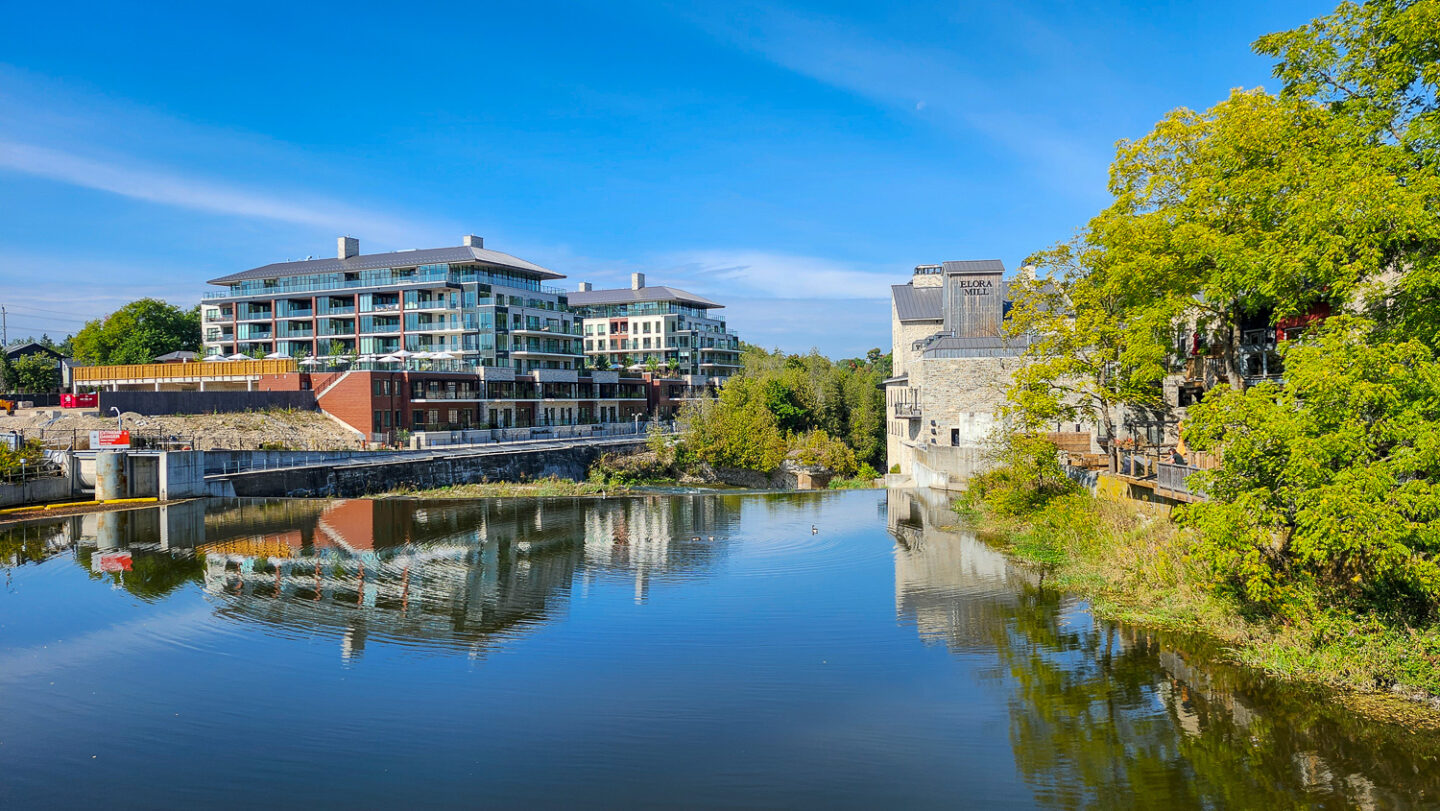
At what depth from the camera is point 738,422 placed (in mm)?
62062

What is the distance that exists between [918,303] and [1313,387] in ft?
161

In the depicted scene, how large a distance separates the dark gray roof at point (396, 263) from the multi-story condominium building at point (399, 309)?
0.14 meters

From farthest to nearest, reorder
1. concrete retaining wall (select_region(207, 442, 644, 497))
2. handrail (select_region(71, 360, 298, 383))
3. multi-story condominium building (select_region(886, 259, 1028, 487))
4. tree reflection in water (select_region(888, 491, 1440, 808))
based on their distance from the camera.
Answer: handrail (select_region(71, 360, 298, 383)) → multi-story condominium building (select_region(886, 259, 1028, 487)) → concrete retaining wall (select_region(207, 442, 644, 497)) → tree reflection in water (select_region(888, 491, 1440, 808))

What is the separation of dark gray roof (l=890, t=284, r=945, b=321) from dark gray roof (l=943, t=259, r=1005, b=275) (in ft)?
19.8

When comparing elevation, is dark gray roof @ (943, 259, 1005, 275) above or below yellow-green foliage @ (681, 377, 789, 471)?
above

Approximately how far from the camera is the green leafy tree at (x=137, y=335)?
9694 centimetres

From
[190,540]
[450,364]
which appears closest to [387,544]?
[190,540]

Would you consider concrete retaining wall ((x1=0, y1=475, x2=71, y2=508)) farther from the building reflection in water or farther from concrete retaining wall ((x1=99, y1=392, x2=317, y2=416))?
concrete retaining wall ((x1=99, y1=392, x2=317, y2=416))

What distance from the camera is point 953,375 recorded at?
4697 cm

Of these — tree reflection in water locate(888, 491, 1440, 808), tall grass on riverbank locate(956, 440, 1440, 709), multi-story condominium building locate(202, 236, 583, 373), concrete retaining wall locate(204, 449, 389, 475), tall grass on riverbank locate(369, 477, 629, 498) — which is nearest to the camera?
tree reflection in water locate(888, 491, 1440, 808)

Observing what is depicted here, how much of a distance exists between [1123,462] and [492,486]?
3067cm

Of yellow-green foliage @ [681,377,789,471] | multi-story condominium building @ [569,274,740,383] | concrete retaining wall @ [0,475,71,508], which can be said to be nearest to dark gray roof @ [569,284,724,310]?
multi-story condominium building @ [569,274,740,383]

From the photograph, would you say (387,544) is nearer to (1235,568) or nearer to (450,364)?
(1235,568)

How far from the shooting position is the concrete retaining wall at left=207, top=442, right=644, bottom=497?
133ft
